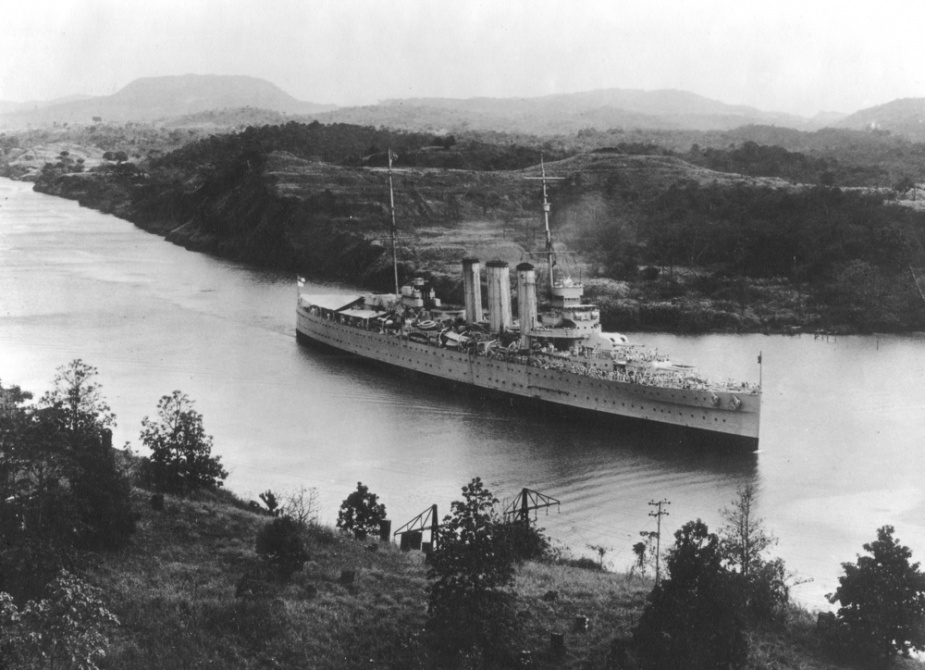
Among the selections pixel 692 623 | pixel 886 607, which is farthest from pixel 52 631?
pixel 886 607

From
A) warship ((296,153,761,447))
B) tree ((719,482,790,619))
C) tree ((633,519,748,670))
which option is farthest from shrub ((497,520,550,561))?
warship ((296,153,761,447))

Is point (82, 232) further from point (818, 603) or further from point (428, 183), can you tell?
point (818, 603)

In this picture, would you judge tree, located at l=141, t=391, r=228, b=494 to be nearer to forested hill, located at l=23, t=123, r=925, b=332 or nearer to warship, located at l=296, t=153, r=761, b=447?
warship, located at l=296, t=153, r=761, b=447

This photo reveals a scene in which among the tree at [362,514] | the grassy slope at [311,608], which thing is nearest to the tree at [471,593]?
the grassy slope at [311,608]

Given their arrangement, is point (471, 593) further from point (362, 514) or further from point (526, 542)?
point (362, 514)

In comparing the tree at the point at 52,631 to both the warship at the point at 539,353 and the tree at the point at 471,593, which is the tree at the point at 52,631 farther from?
the warship at the point at 539,353

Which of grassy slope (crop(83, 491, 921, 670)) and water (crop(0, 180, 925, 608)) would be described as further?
water (crop(0, 180, 925, 608))

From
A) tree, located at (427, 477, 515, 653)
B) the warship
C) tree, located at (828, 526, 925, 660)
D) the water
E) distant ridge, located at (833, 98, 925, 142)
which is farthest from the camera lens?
distant ridge, located at (833, 98, 925, 142)
